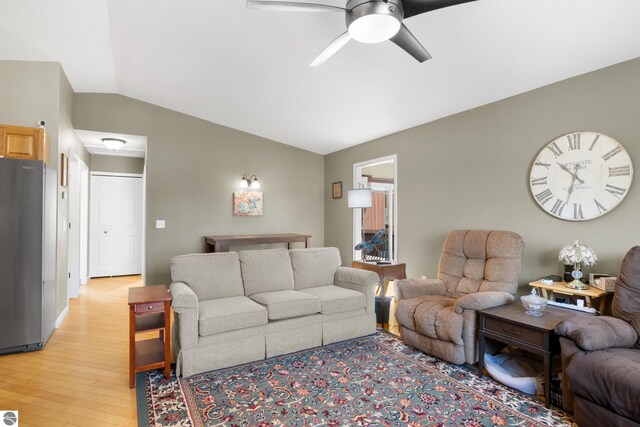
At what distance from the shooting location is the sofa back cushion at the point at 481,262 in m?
3.09

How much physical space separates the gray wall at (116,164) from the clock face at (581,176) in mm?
6828

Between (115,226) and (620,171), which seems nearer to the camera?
(620,171)

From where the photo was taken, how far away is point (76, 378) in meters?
2.65

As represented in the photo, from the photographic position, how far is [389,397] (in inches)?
93.1

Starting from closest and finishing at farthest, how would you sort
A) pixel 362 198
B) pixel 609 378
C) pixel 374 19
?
pixel 609 378
pixel 374 19
pixel 362 198

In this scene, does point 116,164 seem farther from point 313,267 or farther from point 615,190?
point 615,190

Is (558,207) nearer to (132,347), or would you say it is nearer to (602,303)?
(602,303)

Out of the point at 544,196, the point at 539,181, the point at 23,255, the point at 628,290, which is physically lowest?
the point at 628,290

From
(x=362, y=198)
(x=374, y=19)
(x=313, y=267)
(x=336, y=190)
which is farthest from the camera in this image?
(x=336, y=190)

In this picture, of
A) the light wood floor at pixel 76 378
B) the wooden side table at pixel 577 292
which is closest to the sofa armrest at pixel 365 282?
the light wood floor at pixel 76 378

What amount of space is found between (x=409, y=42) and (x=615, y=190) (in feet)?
7.01

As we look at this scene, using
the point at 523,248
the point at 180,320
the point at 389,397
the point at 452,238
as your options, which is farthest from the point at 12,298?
the point at 523,248

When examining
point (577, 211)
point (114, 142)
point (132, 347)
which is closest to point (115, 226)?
point (114, 142)

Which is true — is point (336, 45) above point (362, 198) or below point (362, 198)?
above
